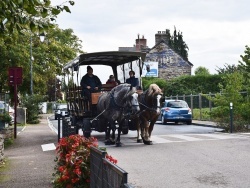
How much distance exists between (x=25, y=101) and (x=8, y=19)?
1372 inches

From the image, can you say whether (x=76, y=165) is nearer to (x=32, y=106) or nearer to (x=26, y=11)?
(x=26, y=11)

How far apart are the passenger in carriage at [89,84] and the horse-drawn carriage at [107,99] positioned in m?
0.18

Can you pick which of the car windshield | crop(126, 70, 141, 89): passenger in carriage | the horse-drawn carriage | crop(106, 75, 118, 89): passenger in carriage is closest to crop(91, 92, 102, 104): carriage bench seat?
the horse-drawn carriage

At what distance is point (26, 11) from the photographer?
8562 mm

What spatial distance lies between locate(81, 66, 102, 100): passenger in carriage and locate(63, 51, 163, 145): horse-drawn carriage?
184mm

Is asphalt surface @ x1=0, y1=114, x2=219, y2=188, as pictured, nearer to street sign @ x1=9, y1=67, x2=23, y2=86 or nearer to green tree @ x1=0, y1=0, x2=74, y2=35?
green tree @ x1=0, y1=0, x2=74, y2=35

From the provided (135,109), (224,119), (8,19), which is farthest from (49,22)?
(224,119)

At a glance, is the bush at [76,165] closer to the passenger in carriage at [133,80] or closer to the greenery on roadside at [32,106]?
the passenger in carriage at [133,80]

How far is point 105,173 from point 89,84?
43.0 ft

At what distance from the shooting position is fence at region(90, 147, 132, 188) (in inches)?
157

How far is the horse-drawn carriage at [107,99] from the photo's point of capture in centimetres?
1571

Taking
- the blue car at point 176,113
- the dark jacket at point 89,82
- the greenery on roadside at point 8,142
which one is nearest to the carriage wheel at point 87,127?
the dark jacket at point 89,82

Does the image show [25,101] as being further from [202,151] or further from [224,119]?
[202,151]

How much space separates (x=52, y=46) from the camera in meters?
56.3
